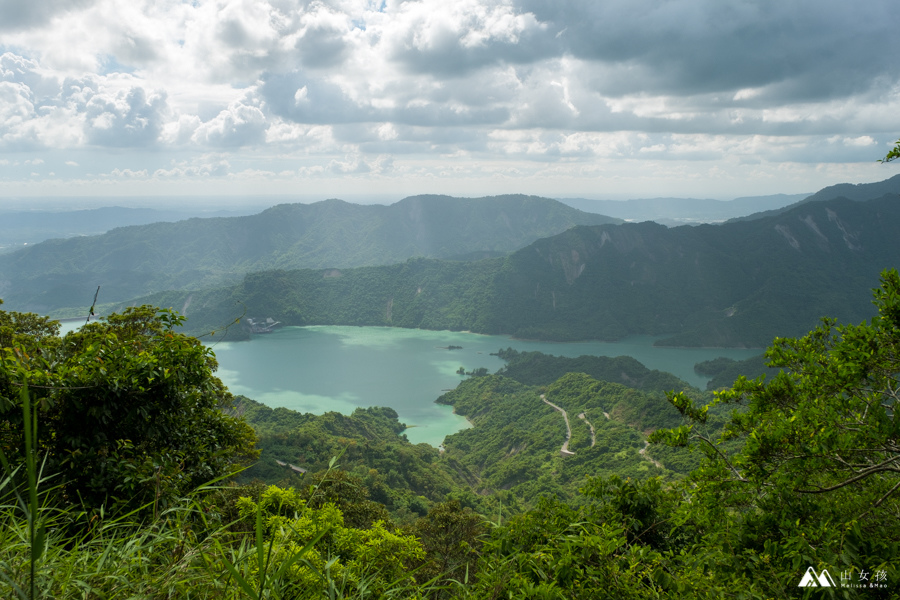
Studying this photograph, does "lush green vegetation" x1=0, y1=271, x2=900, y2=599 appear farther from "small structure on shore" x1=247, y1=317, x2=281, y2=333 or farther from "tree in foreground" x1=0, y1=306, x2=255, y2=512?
"small structure on shore" x1=247, y1=317, x2=281, y2=333

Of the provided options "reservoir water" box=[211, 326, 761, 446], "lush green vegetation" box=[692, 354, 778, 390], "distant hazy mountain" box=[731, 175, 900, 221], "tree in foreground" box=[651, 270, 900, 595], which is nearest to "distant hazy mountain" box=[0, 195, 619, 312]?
"reservoir water" box=[211, 326, 761, 446]

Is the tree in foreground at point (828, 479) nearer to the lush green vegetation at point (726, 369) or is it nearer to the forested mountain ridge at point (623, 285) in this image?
the lush green vegetation at point (726, 369)

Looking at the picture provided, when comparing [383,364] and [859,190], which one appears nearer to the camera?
[383,364]

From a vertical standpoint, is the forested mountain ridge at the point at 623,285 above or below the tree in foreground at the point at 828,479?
below

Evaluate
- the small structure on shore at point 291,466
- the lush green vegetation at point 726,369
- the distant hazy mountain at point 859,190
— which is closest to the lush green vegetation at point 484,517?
the small structure on shore at point 291,466

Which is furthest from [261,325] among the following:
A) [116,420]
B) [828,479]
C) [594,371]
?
[828,479]

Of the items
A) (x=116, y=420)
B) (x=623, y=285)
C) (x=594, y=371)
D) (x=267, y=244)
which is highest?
(x=116, y=420)

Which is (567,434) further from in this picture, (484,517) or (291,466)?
(484,517)
